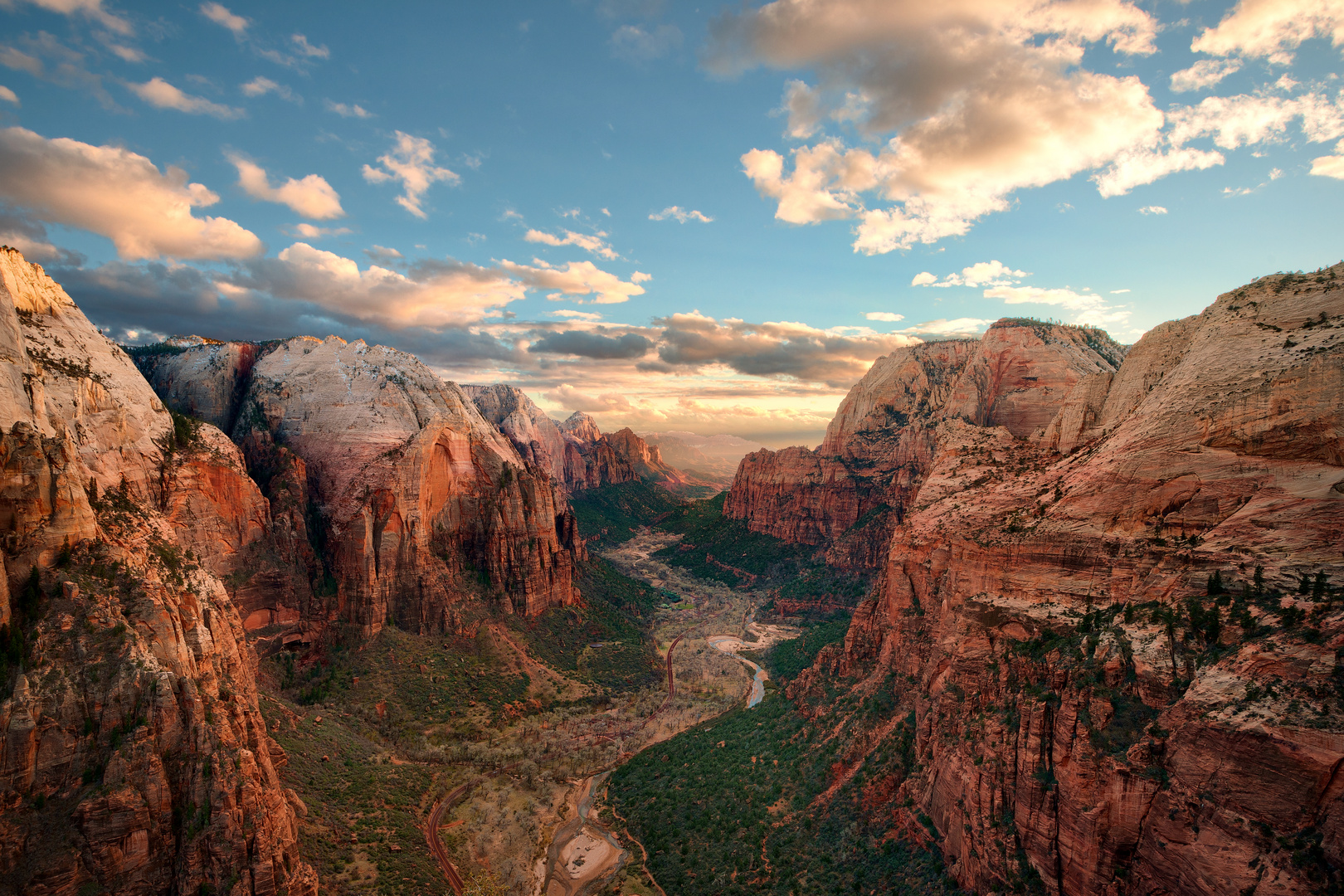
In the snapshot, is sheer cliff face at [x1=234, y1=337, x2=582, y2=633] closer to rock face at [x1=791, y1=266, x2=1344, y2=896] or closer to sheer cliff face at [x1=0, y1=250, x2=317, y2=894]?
sheer cliff face at [x1=0, y1=250, x2=317, y2=894]

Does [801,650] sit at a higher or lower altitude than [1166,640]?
lower

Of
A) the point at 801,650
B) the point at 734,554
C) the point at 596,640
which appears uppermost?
the point at 596,640

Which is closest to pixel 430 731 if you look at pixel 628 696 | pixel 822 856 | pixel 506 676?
pixel 506 676

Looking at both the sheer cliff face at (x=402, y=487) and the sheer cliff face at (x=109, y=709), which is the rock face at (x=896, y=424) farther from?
the sheer cliff face at (x=109, y=709)

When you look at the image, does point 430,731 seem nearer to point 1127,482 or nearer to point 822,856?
point 822,856

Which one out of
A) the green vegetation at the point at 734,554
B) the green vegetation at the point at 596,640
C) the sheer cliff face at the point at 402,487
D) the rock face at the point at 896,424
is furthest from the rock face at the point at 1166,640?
the green vegetation at the point at 734,554

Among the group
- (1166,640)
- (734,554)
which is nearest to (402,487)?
(1166,640)

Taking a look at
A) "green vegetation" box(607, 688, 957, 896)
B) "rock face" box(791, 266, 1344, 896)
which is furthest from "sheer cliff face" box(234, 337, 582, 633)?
"rock face" box(791, 266, 1344, 896)

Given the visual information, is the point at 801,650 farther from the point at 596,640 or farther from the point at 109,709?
the point at 109,709
